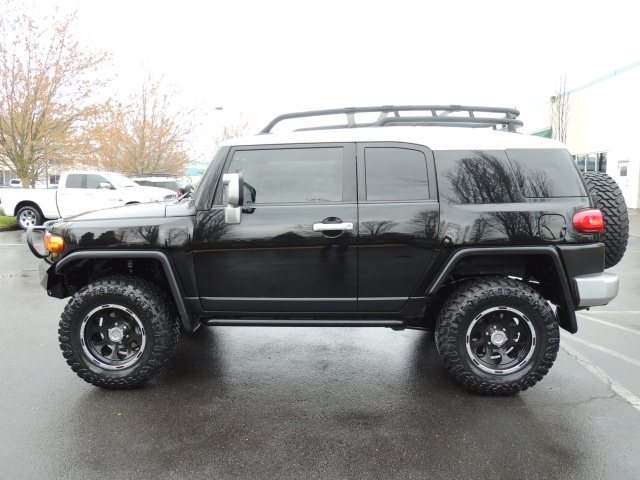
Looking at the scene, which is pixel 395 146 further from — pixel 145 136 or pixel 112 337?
pixel 145 136

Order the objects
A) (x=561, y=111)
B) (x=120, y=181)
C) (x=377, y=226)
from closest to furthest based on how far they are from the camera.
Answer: (x=377, y=226), (x=120, y=181), (x=561, y=111)

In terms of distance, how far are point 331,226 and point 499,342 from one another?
1.51 metres

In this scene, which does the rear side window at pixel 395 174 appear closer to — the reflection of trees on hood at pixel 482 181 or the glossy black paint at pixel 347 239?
the glossy black paint at pixel 347 239

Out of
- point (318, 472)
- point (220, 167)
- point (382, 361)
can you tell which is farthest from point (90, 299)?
point (382, 361)

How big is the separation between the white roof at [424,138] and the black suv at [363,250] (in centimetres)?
1

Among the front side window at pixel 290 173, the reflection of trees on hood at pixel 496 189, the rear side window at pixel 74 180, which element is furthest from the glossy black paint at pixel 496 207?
the rear side window at pixel 74 180

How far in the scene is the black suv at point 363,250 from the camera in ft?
11.2

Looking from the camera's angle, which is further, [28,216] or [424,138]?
[28,216]

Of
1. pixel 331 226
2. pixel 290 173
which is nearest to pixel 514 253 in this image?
pixel 331 226

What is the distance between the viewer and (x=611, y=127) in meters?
24.2

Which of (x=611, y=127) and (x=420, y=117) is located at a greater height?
(x=611, y=127)

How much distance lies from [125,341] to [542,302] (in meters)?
3.11

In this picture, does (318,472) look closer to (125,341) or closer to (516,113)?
(125,341)

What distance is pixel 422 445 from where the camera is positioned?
286 centimetres
